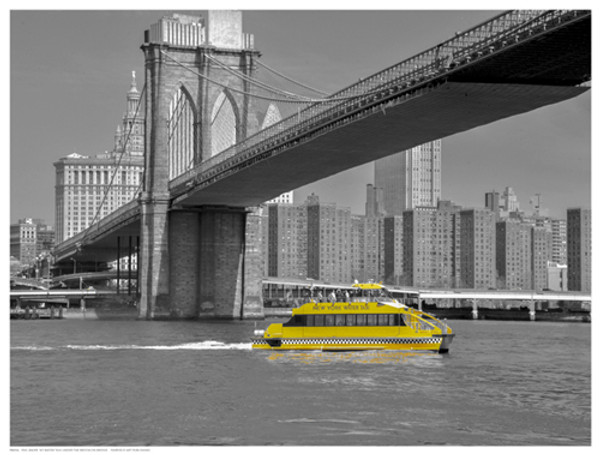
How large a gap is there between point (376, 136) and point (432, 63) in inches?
383

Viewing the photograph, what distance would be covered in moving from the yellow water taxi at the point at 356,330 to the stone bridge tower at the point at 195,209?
31.1 m

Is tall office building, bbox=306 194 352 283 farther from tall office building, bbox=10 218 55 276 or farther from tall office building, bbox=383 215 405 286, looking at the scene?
tall office building, bbox=10 218 55 276

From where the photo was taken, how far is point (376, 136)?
46.6 metres

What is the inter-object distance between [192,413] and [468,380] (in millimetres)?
8785

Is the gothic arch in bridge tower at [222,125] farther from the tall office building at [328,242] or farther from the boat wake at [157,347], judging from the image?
the tall office building at [328,242]

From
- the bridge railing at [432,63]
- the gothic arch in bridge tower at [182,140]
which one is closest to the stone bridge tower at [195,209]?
the bridge railing at [432,63]

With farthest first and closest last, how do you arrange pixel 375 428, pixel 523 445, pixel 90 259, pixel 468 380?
1. pixel 90 259
2. pixel 468 380
3. pixel 375 428
4. pixel 523 445

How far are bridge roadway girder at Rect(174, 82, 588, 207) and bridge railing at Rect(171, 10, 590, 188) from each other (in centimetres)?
60

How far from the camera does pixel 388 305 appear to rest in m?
35.7

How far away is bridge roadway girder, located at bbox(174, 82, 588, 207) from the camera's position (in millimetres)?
36812

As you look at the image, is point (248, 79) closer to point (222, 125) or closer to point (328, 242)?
point (222, 125)

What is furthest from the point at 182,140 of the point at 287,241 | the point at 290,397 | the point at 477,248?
the point at 290,397
